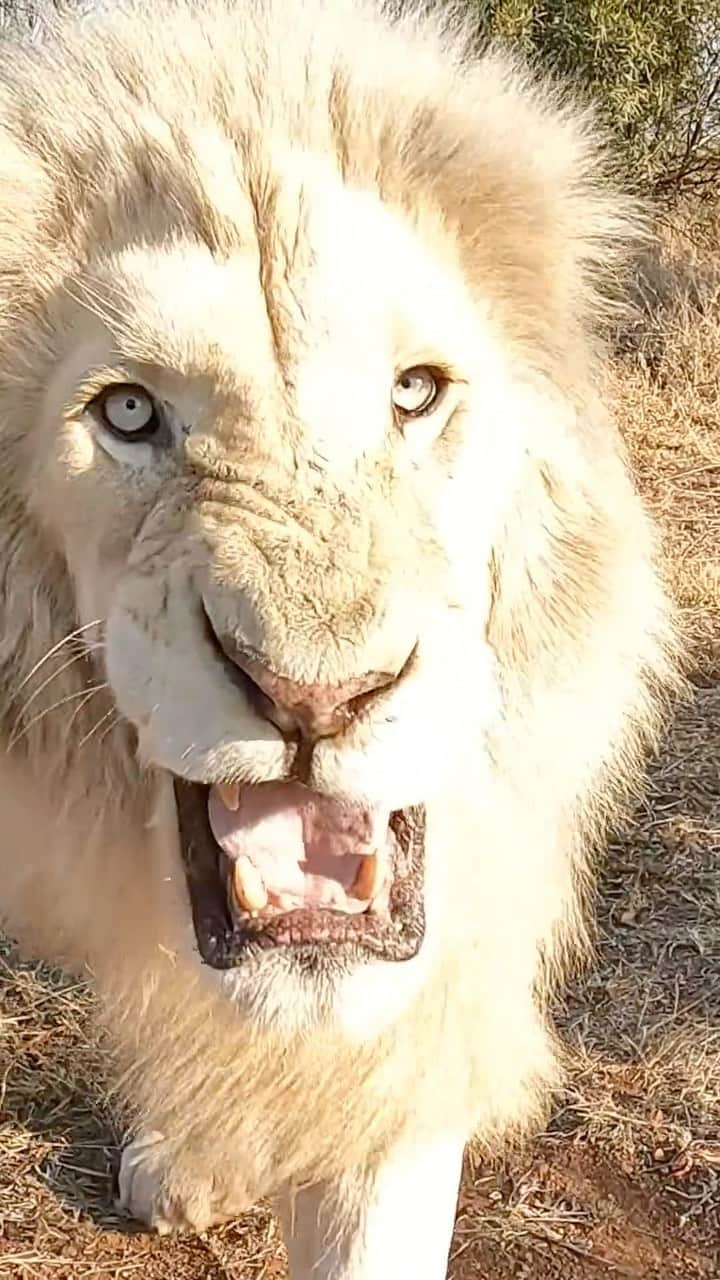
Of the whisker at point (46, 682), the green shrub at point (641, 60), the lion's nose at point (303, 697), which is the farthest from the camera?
the green shrub at point (641, 60)

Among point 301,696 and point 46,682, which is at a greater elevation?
point 301,696

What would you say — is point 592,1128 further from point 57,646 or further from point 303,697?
point 303,697

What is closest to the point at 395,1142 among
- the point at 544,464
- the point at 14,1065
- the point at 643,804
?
the point at 544,464

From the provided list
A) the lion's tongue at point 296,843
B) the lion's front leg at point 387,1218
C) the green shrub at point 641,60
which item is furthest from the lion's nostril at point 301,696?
the green shrub at point 641,60

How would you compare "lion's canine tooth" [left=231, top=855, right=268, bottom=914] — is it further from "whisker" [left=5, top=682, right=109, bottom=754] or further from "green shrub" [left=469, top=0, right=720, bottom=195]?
"green shrub" [left=469, top=0, right=720, bottom=195]

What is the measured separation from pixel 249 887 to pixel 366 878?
94 mm

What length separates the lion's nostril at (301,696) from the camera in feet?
3.50

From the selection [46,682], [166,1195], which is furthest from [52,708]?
[166,1195]

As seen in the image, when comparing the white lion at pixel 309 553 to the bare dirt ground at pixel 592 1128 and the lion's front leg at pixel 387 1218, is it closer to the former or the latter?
the lion's front leg at pixel 387 1218

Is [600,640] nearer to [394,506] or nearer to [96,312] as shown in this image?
[394,506]

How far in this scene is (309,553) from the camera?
1109mm

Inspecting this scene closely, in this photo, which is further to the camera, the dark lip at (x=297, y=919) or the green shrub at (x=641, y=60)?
the green shrub at (x=641, y=60)

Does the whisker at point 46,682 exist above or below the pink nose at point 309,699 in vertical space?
below

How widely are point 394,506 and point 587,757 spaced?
467mm
